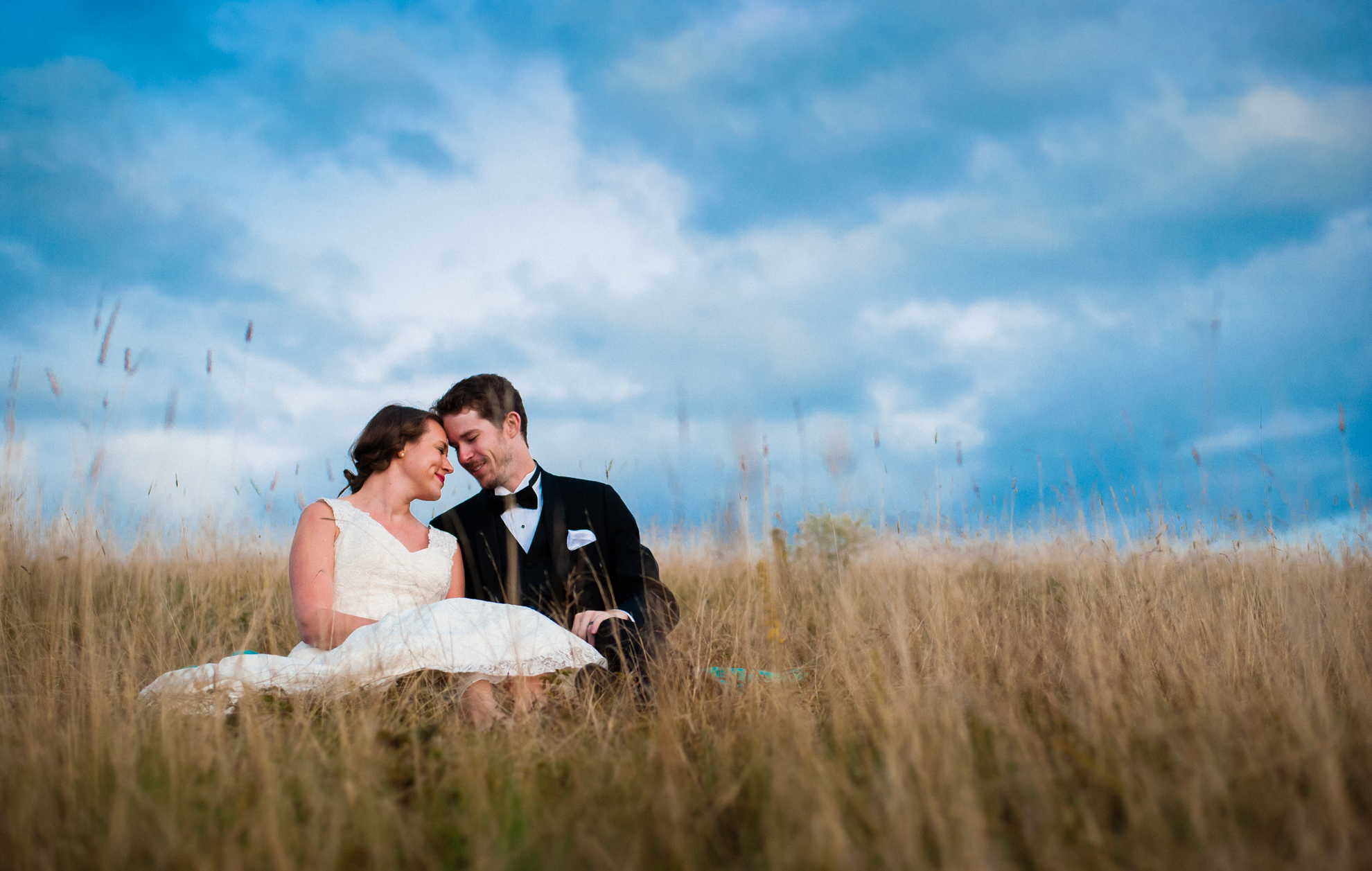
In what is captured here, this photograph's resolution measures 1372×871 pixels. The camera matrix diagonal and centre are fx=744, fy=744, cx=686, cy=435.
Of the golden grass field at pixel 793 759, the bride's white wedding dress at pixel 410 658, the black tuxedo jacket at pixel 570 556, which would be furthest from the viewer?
the black tuxedo jacket at pixel 570 556

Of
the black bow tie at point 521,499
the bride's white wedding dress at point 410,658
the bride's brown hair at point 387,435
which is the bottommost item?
the bride's white wedding dress at point 410,658

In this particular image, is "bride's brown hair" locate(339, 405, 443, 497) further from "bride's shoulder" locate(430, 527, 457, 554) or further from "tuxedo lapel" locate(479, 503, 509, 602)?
"tuxedo lapel" locate(479, 503, 509, 602)

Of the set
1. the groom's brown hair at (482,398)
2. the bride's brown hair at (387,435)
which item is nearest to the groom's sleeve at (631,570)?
the groom's brown hair at (482,398)

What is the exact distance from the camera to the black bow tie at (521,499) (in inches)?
143

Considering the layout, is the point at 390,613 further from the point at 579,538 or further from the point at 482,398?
the point at 482,398

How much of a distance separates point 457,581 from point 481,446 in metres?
0.66

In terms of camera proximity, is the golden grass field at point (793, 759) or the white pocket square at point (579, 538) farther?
the white pocket square at point (579, 538)

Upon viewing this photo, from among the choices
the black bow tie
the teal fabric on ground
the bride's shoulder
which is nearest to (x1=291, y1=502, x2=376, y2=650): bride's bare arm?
the bride's shoulder

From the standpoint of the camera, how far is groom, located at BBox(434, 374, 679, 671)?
3512mm

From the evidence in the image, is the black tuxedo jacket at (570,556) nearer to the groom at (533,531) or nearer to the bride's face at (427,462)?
the groom at (533,531)

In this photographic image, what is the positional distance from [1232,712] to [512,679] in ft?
7.78

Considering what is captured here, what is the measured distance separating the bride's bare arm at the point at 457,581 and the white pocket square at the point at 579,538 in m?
0.56

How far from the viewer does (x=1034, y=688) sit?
268 centimetres

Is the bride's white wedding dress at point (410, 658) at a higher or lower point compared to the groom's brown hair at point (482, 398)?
lower
